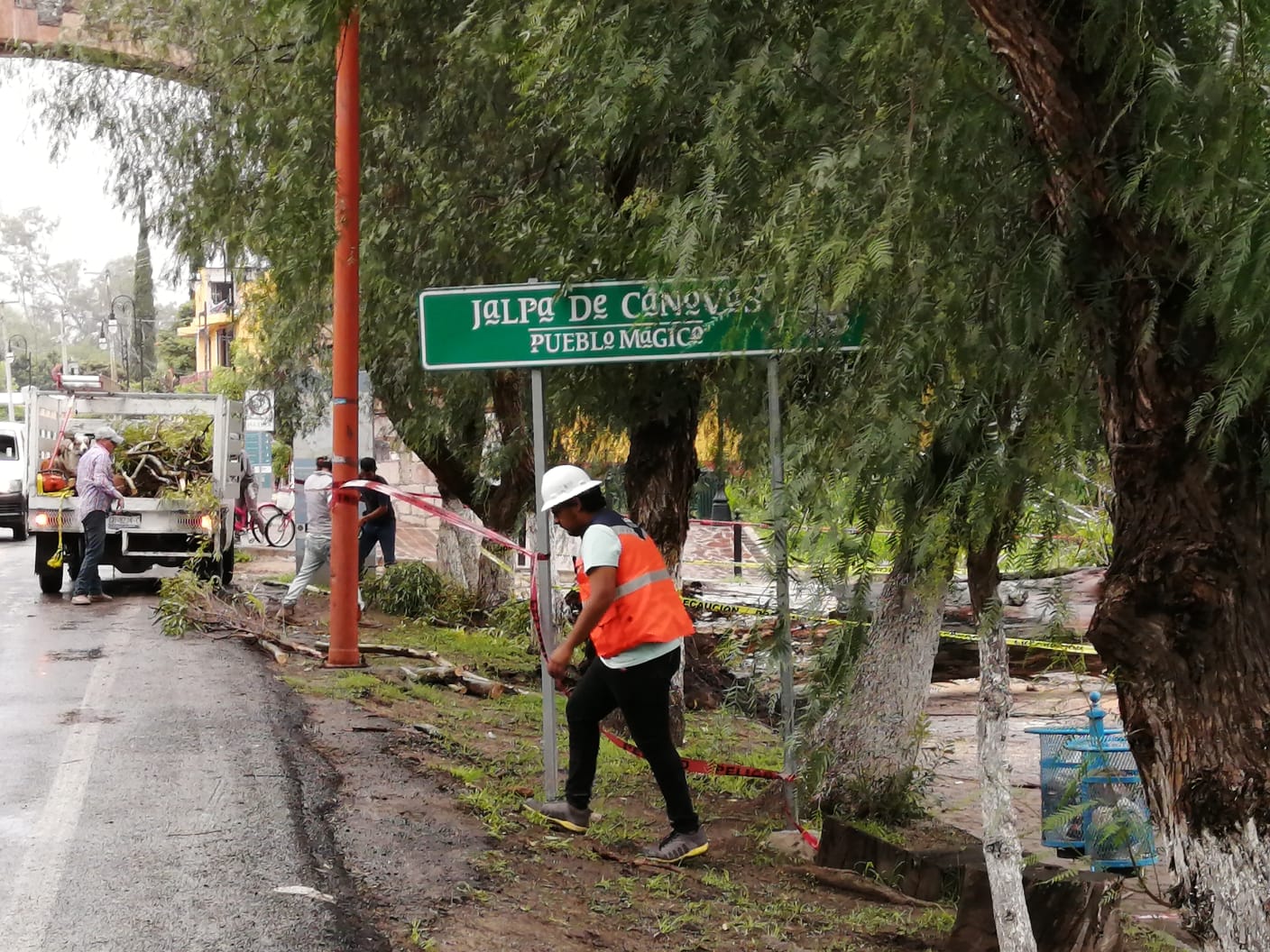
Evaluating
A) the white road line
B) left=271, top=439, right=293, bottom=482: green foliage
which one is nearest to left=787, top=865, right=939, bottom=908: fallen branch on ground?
the white road line

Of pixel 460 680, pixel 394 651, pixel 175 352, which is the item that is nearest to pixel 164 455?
pixel 394 651

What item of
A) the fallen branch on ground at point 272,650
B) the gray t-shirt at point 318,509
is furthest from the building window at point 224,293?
the fallen branch on ground at point 272,650

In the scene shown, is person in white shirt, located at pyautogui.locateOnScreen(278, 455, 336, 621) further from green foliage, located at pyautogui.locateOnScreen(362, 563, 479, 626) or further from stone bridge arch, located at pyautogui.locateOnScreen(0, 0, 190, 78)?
stone bridge arch, located at pyautogui.locateOnScreen(0, 0, 190, 78)

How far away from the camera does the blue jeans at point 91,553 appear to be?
15289 mm

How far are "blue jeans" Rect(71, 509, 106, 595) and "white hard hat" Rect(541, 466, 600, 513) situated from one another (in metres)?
10.1

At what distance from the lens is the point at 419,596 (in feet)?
57.5

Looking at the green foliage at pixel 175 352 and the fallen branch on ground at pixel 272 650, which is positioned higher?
the green foliage at pixel 175 352

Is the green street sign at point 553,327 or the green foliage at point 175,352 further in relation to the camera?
the green foliage at point 175,352

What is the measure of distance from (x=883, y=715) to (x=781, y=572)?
5.99 ft

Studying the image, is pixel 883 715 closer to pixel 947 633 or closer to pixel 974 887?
pixel 974 887

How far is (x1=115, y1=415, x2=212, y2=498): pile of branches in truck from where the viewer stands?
1728 cm

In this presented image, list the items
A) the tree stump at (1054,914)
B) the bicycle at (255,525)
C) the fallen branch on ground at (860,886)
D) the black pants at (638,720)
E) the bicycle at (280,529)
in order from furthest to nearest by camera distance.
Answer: the bicycle at (280,529), the bicycle at (255,525), the fallen branch on ground at (860,886), the black pants at (638,720), the tree stump at (1054,914)

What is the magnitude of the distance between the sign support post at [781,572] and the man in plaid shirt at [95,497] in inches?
395

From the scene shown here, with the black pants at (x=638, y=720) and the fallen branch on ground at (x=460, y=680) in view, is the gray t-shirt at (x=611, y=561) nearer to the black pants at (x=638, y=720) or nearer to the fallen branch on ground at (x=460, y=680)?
the black pants at (x=638, y=720)
